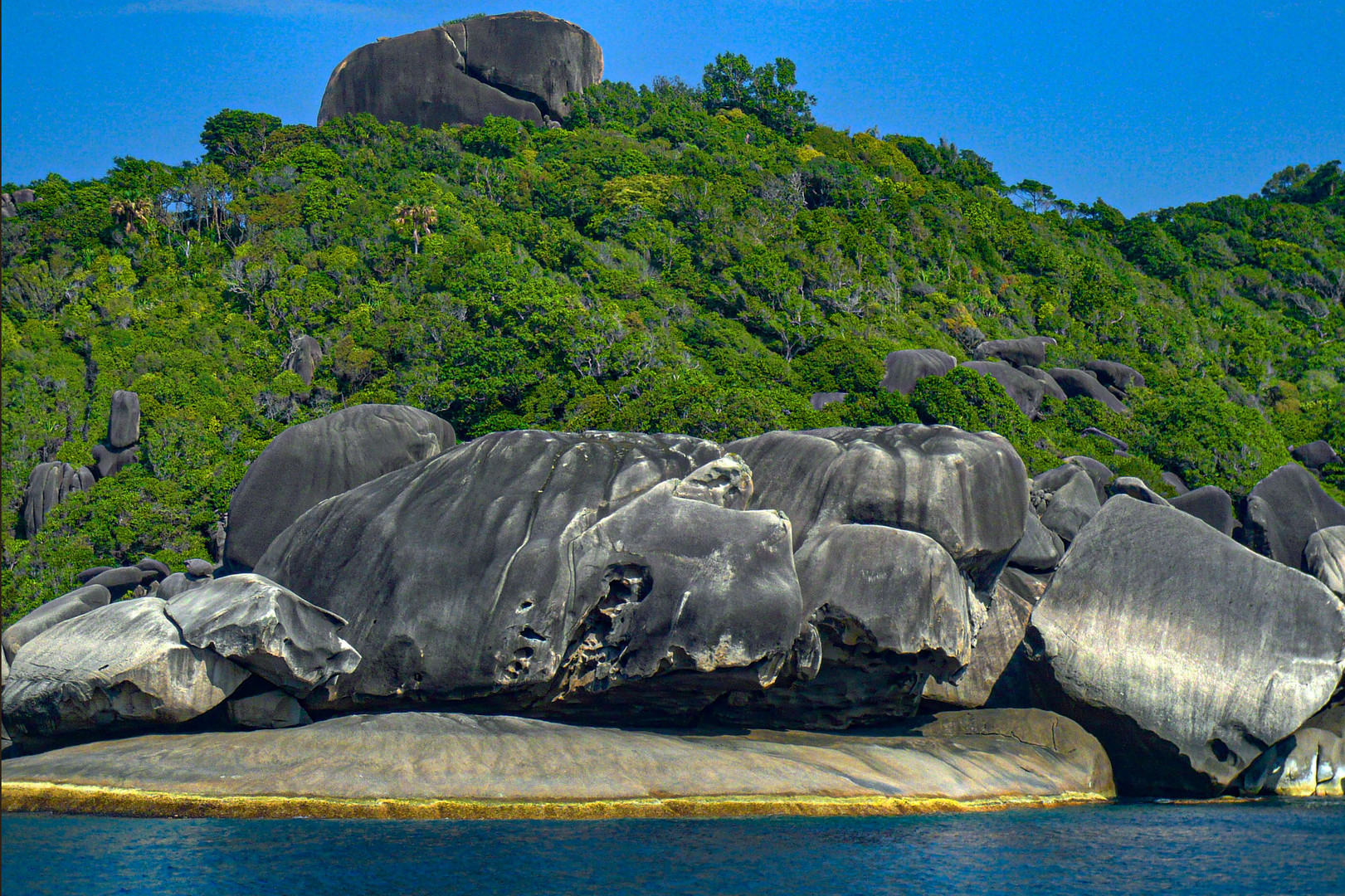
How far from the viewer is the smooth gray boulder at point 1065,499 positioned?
1096 inches

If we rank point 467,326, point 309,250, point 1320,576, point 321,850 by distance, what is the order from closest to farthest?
point 321,850 < point 1320,576 < point 467,326 < point 309,250

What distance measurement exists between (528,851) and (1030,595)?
13.6 meters

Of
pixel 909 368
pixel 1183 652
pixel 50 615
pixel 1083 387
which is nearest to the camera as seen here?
pixel 1183 652

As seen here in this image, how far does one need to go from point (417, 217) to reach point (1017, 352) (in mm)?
28192

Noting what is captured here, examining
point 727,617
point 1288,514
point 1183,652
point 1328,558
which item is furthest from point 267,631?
point 1288,514

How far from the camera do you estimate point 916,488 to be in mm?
20906

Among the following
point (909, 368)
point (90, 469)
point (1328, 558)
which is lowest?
point (1328, 558)

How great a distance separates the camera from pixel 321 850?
556 inches

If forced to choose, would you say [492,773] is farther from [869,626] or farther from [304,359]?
[304,359]

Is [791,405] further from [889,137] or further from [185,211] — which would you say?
[889,137]

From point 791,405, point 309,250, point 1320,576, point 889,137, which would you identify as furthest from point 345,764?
point 889,137

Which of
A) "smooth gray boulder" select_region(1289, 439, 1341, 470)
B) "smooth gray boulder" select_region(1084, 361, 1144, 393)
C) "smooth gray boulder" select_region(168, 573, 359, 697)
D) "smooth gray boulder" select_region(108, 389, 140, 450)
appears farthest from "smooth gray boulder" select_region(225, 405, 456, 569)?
"smooth gray boulder" select_region(1084, 361, 1144, 393)

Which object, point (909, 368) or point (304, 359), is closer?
point (909, 368)

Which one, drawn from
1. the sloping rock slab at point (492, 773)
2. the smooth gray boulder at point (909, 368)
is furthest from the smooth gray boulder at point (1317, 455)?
the sloping rock slab at point (492, 773)
